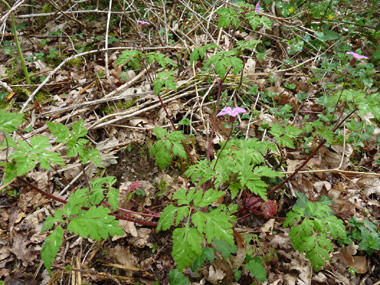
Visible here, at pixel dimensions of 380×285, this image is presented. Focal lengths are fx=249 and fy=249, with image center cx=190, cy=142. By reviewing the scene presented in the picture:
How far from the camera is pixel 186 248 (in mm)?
1626

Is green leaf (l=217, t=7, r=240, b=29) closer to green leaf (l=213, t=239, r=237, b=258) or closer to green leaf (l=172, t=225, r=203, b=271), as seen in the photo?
green leaf (l=172, t=225, r=203, b=271)

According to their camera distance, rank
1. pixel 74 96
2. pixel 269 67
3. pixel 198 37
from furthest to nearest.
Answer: pixel 198 37, pixel 269 67, pixel 74 96

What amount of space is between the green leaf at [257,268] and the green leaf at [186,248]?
0.80m

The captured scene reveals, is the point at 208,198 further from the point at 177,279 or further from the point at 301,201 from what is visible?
the point at 301,201

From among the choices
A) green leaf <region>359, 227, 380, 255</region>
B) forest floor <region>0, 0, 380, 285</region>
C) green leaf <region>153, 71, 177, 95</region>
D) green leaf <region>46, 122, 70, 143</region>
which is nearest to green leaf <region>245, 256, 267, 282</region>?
forest floor <region>0, 0, 380, 285</region>

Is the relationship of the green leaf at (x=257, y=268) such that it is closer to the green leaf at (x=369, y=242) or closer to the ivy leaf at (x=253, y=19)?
the green leaf at (x=369, y=242)

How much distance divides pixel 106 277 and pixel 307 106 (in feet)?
10.8

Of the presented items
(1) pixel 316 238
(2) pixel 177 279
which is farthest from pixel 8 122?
(1) pixel 316 238

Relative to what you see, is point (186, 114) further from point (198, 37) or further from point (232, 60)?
point (198, 37)

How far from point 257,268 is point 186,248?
0.90 m

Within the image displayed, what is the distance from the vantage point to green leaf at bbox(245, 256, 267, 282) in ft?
6.97

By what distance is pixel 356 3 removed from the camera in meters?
5.34

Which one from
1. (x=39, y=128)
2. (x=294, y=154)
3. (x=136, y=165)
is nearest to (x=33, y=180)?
(x=39, y=128)

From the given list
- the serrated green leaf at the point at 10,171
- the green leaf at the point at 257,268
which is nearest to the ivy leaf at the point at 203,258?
the green leaf at the point at 257,268
